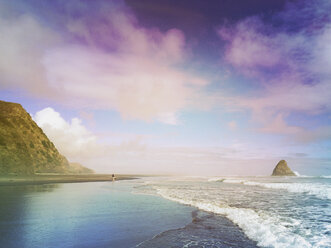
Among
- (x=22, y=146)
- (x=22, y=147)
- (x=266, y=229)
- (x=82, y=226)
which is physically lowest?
(x=82, y=226)

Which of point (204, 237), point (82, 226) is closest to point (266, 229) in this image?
point (204, 237)

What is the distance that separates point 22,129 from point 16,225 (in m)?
96.5

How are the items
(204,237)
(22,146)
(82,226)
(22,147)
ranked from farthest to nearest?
1. (22,146)
2. (22,147)
3. (82,226)
4. (204,237)

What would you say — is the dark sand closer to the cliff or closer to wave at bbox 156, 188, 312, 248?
wave at bbox 156, 188, 312, 248

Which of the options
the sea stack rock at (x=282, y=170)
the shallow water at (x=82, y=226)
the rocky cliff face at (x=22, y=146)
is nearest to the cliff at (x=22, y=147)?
the rocky cliff face at (x=22, y=146)

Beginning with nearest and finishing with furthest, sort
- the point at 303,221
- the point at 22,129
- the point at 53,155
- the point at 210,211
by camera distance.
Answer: the point at 303,221 < the point at 210,211 < the point at 22,129 < the point at 53,155

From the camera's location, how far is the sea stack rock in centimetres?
14938

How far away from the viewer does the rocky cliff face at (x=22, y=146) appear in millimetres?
70875

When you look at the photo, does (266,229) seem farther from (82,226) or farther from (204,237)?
(82,226)

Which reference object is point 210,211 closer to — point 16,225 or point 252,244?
point 252,244

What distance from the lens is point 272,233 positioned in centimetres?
1020

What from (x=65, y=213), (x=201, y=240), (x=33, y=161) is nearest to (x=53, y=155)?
(x=33, y=161)

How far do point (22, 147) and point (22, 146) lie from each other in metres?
0.53

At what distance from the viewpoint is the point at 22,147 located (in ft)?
265
